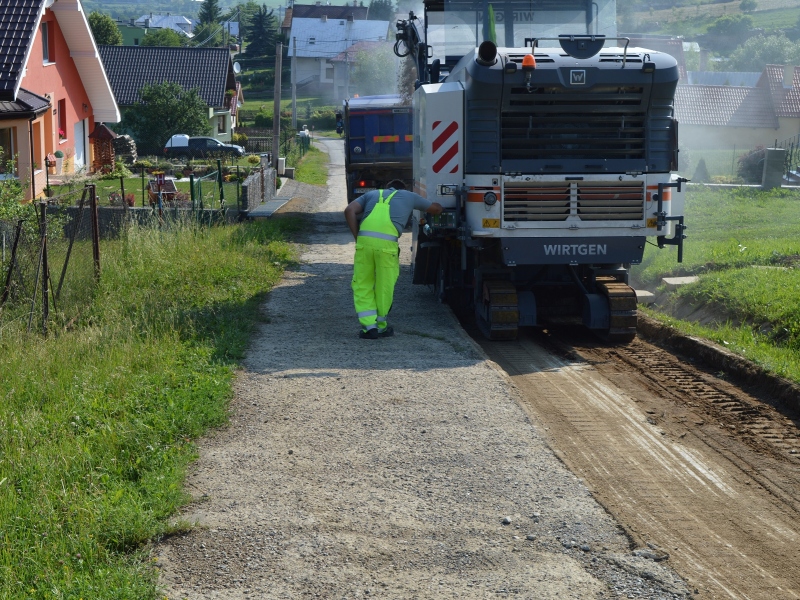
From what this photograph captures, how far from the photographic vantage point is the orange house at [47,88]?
82.9ft

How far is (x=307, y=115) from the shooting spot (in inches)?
3524

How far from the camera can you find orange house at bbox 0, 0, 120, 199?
2527cm

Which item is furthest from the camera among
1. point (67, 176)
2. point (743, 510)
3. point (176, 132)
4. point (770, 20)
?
point (770, 20)

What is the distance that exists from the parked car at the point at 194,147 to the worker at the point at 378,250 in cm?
3920

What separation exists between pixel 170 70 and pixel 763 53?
41.6 m

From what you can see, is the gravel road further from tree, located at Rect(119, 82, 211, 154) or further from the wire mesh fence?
tree, located at Rect(119, 82, 211, 154)

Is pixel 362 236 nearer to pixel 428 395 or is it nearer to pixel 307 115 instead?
pixel 428 395

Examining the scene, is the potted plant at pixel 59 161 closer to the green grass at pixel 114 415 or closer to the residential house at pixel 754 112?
the green grass at pixel 114 415

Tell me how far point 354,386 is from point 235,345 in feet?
5.70

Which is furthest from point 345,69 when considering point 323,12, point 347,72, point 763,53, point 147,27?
point 763,53

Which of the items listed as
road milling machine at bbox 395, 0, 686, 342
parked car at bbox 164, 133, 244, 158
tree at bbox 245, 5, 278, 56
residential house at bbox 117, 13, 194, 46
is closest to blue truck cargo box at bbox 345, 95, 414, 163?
road milling machine at bbox 395, 0, 686, 342

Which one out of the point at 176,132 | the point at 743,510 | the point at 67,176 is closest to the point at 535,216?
the point at 743,510

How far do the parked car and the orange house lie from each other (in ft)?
34.2

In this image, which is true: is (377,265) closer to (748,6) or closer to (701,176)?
(701,176)
